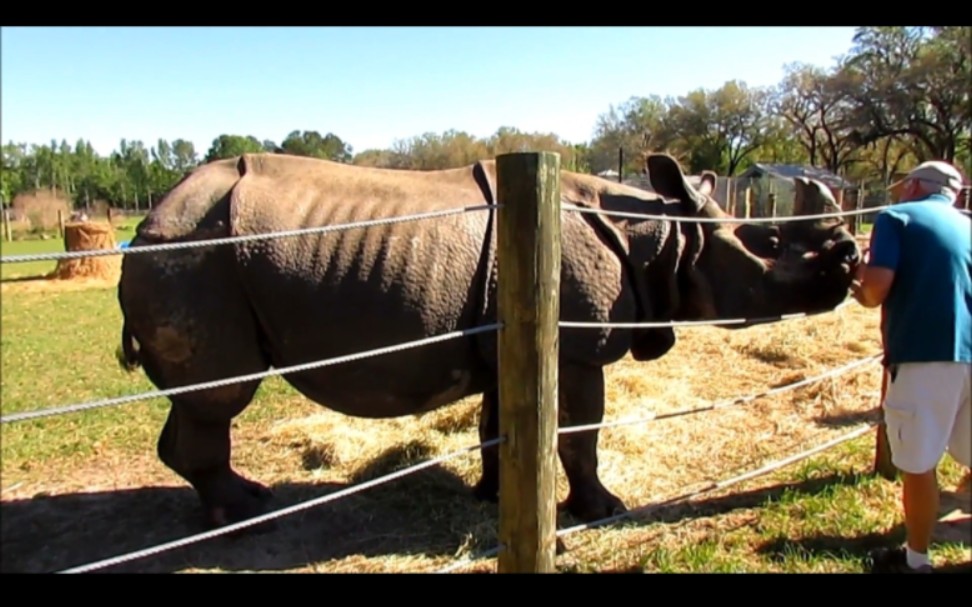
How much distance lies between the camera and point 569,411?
148 inches

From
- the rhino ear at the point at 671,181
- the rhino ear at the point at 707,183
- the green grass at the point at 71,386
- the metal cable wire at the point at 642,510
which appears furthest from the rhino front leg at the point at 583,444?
the green grass at the point at 71,386

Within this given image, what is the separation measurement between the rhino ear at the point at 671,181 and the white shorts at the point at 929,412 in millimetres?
1570

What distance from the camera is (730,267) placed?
402 centimetres

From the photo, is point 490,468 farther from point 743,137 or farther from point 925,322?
point 743,137

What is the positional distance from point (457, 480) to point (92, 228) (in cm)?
1541

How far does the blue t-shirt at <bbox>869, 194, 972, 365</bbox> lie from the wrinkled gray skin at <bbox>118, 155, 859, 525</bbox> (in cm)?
98

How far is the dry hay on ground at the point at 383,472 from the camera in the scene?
3.70m

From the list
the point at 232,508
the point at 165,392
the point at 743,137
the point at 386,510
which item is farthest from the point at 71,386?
the point at 743,137

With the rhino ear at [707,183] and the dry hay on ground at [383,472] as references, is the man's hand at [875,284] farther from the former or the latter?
the dry hay on ground at [383,472]

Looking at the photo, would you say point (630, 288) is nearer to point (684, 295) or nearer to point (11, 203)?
point (684, 295)

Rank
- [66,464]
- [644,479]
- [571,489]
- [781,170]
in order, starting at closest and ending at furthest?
[571,489] < [644,479] < [66,464] < [781,170]

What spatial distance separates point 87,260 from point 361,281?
50.1 feet
